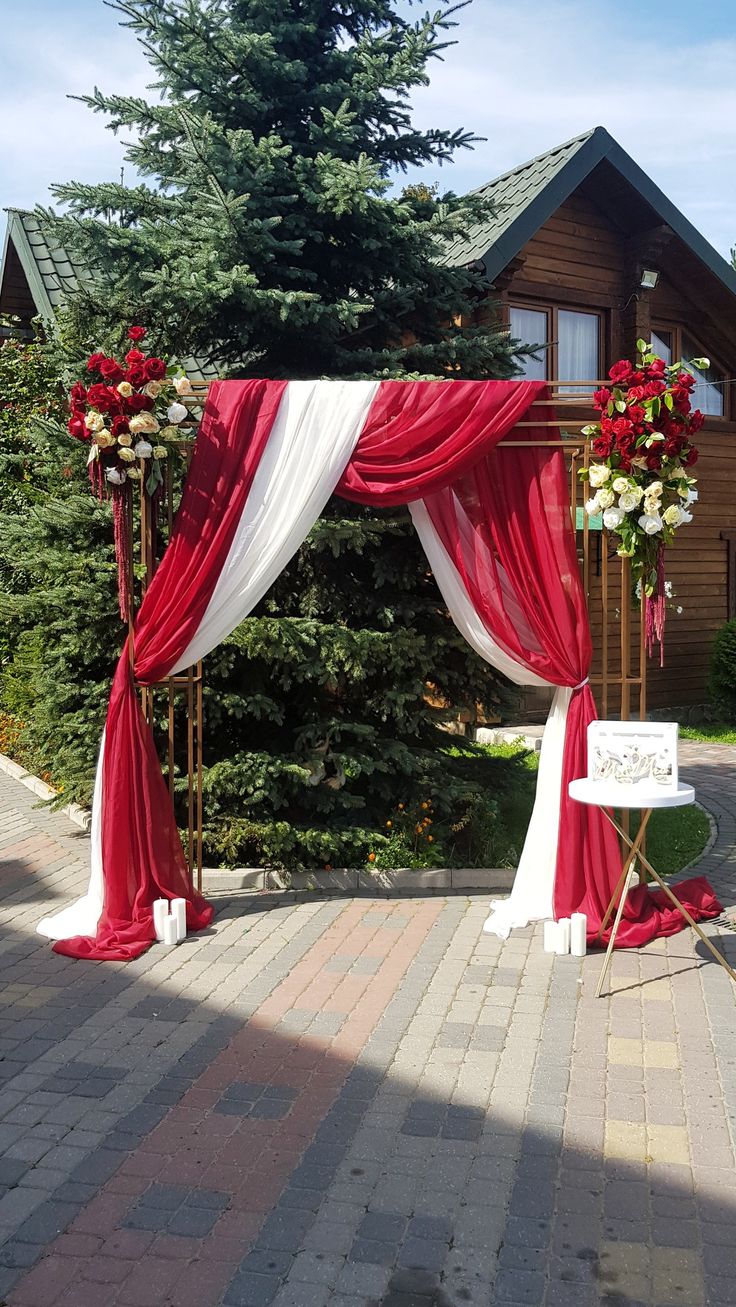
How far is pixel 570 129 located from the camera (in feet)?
38.3

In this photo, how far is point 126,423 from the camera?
18.4 feet

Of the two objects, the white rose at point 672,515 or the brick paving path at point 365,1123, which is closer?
the brick paving path at point 365,1123

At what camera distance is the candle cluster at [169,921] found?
562 centimetres

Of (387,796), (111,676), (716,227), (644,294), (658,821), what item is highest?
(716,227)

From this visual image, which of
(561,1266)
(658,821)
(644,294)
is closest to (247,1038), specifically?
(561,1266)

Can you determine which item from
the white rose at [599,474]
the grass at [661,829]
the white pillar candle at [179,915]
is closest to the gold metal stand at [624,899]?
the grass at [661,829]

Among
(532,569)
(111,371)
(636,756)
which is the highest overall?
(111,371)

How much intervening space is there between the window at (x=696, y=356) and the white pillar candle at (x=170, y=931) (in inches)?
400

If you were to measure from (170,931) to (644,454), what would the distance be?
3.63 m

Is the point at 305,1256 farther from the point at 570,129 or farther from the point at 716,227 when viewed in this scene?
the point at 716,227

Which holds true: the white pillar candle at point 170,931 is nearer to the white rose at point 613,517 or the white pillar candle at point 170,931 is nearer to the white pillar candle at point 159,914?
the white pillar candle at point 159,914

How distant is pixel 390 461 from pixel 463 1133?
341 cm

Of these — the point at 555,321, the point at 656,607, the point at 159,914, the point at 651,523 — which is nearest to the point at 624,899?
the point at 656,607

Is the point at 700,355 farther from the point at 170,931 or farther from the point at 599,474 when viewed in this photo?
the point at 170,931
